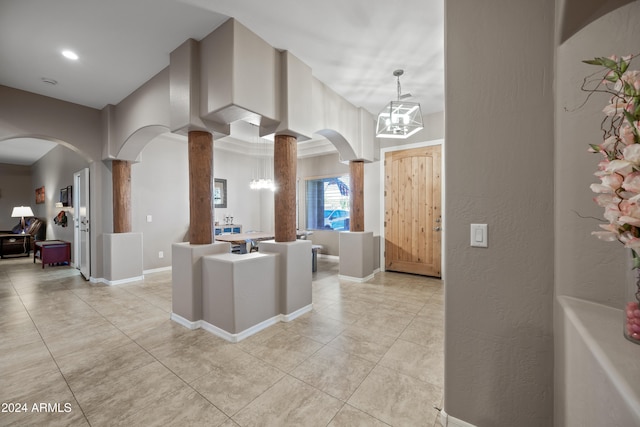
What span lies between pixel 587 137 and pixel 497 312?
2.97 ft

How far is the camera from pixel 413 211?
4914mm

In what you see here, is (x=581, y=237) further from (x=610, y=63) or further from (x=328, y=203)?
(x=328, y=203)

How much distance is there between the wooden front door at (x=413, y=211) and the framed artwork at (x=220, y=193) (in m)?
4.11

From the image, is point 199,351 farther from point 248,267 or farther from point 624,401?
point 624,401

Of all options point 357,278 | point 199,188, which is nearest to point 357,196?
point 357,278

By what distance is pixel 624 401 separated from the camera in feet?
1.92

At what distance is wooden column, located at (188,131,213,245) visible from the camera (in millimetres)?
2934

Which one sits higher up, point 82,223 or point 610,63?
point 610,63

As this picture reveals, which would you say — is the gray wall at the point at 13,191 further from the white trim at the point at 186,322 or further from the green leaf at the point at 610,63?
the green leaf at the point at 610,63

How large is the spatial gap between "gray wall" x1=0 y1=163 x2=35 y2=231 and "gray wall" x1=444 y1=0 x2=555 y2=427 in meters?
13.2

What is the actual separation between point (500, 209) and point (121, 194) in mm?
5497

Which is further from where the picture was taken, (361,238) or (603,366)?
(361,238)

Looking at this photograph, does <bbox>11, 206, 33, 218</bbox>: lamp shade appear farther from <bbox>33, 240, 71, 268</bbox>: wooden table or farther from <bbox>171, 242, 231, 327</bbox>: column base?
<bbox>171, 242, 231, 327</bbox>: column base

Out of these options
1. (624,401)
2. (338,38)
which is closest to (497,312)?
(624,401)
